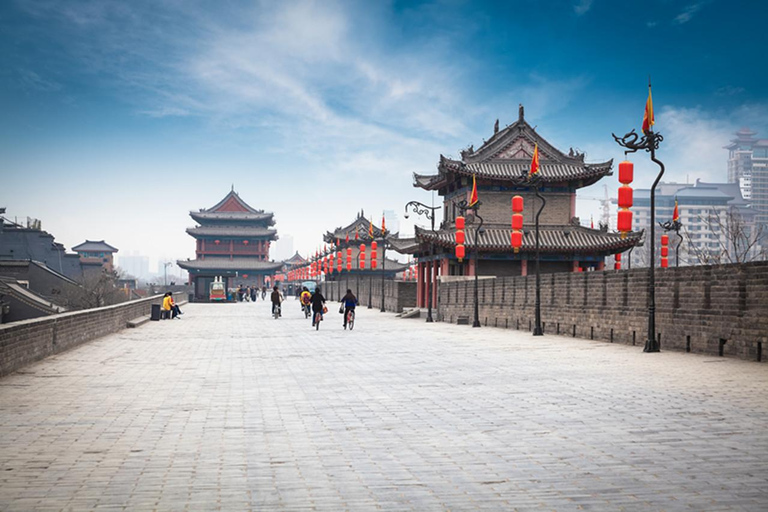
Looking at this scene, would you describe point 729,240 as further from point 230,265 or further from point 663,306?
point 663,306

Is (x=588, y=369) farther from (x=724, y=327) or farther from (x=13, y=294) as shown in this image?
(x=13, y=294)

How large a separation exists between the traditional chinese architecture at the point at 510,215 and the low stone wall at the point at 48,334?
21420mm

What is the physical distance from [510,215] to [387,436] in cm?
3664

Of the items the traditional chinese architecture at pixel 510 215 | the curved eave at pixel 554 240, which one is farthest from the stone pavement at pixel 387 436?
the traditional chinese architecture at pixel 510 215

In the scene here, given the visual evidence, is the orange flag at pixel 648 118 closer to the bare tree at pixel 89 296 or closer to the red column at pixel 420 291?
the red column at pixel 420 291

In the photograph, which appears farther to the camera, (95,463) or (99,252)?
(99,252)

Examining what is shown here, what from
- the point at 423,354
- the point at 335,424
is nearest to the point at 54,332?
the point at 423,354

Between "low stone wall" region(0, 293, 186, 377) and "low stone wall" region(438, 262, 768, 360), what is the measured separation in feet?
41.6

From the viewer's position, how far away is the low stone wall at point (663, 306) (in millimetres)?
13156

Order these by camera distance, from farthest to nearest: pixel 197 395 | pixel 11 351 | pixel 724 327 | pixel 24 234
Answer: pixel 24 234
pixel 724 327
pixel 11 351
pixel 197 395

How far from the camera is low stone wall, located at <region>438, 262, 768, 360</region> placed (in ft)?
43.2

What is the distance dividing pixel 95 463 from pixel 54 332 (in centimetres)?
992

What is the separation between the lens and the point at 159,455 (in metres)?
5.79

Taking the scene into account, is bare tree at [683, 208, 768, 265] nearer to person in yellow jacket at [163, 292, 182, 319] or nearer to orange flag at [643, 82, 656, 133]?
orange flag at [643, 82, 656, 133]
